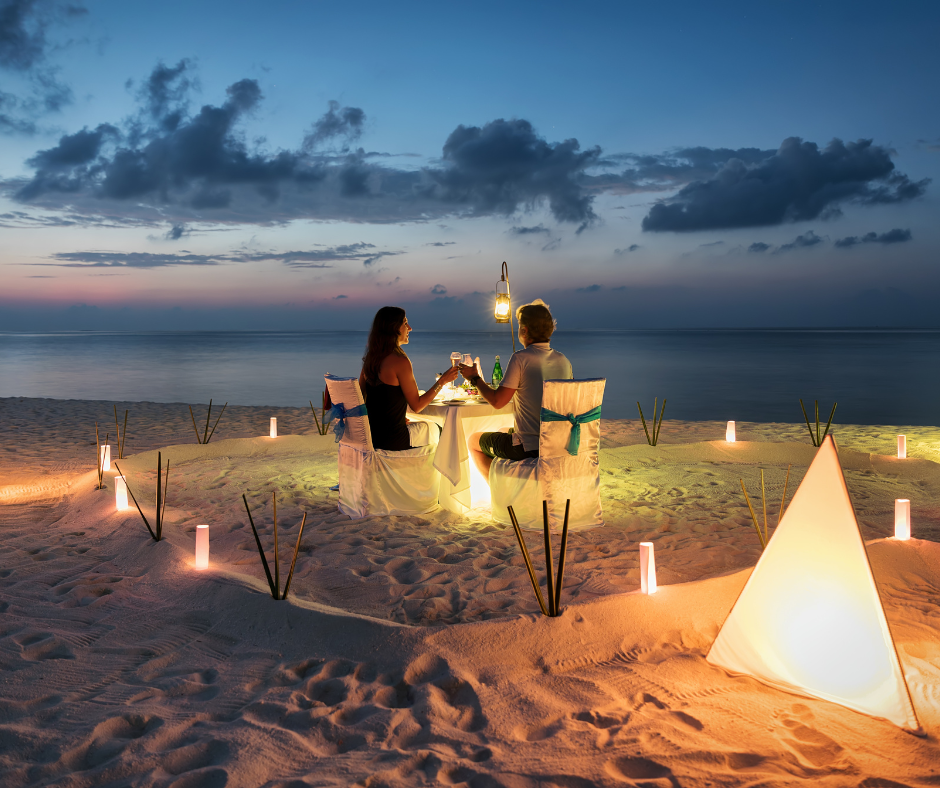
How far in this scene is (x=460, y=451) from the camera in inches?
159

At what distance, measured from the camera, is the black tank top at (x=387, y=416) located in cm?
409

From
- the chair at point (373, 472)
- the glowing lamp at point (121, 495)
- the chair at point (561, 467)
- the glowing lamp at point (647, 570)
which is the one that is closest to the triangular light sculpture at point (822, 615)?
the glowing lamp at point (647, 570)

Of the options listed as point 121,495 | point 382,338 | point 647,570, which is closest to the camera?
point 647,570

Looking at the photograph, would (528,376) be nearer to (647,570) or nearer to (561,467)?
(561,467)

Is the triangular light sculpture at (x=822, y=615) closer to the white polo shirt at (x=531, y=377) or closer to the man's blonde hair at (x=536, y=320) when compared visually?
the white polo shirt at (x=531, y=377)

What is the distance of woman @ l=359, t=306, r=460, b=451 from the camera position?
3.99 meters

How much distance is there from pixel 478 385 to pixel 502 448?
43 centimetres

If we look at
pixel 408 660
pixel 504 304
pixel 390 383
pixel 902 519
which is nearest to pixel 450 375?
pixel 390 383

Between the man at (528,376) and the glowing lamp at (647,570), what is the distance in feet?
4.25

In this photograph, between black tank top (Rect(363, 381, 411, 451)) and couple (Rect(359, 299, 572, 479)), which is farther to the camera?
black tank top (Rect(363, 381, 411, 451))

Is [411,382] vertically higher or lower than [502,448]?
Answer: higher

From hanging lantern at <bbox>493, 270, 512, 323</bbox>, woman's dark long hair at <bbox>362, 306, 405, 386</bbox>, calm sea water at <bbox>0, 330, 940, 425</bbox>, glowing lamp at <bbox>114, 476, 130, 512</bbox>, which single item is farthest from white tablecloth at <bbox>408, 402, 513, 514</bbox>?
calm sea water at <bbox>0, 330, 940, 425</bbox>

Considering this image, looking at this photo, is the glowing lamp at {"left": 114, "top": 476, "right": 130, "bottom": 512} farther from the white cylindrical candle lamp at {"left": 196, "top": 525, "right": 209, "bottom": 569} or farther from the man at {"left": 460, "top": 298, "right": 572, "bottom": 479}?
the man at {"left": 460, "top": 298, "right": 572, "bottom": 479}

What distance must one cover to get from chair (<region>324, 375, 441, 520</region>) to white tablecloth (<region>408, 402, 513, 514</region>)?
0.41 ft
